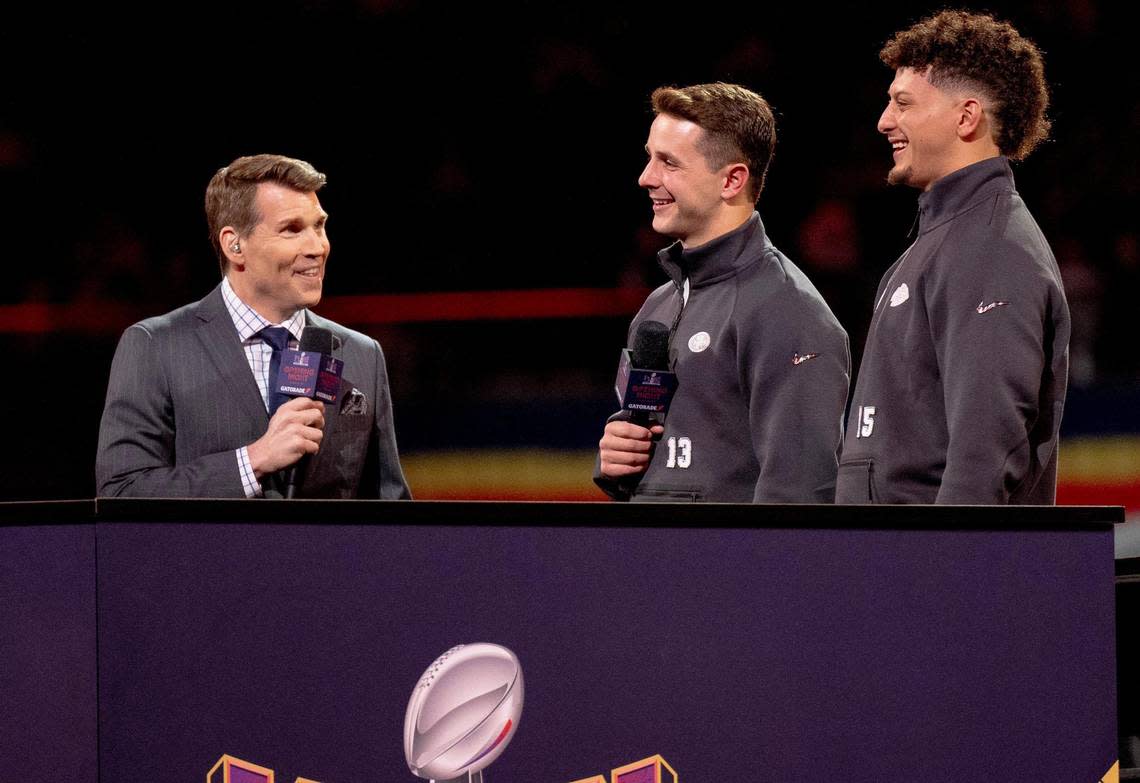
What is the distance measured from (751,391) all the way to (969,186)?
559 millimetres

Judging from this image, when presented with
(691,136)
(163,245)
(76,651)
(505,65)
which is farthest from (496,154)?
(76,651)

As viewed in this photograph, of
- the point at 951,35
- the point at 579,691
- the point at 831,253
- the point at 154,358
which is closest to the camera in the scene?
the point at 579,691

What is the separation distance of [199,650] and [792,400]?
4.11ft

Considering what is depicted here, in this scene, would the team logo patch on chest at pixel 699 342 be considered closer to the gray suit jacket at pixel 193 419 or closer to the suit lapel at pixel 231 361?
the gray suit jacket at pixel 193 419

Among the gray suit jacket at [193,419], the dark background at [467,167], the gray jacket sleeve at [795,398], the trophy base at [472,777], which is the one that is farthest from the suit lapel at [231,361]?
the dark background at [467,167]

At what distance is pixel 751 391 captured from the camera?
2.62 m

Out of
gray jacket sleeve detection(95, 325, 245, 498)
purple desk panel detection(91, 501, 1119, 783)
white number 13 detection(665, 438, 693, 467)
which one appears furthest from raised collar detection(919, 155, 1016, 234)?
gray jacket sleeve detection(95, 325, 245, 498)

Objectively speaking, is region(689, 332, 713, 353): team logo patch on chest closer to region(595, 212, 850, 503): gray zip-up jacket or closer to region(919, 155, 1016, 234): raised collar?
region(595, 212, 850, 503): gray zip-up jacket

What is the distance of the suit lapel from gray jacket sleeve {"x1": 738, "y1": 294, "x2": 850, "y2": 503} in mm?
1029

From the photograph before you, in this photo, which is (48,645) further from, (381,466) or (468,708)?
(381,466)

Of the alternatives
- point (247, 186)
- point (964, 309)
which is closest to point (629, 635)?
point (964, 309)

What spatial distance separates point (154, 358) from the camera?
2.83 metres

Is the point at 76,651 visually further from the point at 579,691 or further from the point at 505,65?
the point at 505,65

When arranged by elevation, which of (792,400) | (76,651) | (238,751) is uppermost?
(792,400)
